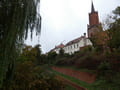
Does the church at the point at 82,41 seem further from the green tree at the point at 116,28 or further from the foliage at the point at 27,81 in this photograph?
the foliage at the point at 27,81

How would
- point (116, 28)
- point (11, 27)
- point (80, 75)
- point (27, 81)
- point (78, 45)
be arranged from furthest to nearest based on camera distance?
point (78, 45)
point (80, 75)
point (116, 28)
point (27, 81)
point (11, 27)

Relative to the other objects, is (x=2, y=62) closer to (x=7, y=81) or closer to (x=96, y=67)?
(x=7, y=81)

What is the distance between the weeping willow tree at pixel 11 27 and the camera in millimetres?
3346

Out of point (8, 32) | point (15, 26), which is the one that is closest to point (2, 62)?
point (8, 32)

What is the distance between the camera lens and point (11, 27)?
348 centimetres

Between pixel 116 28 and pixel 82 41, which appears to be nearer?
pixel 116 28

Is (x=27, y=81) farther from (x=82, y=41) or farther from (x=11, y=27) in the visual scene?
(x=82, y=41)

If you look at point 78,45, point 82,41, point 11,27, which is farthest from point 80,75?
point 82,41

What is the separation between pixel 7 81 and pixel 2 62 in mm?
1267

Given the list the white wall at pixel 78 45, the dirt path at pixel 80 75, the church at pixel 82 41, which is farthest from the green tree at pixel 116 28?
the white wall at pixel 78 45

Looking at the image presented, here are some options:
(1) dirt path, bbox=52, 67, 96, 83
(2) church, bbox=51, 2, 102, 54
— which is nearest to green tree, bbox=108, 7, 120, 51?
(1) dirt path, bbox=52, 67, 96, 83

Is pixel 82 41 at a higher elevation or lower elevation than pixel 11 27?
higher

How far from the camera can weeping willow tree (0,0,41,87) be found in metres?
3.35

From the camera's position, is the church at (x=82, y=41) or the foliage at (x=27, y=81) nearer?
the foliage at (x=27, y=81)
